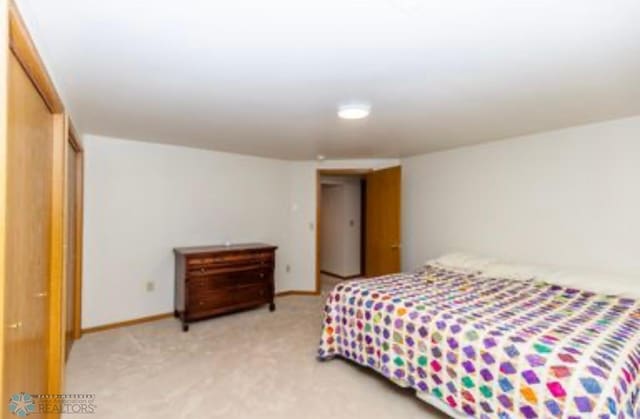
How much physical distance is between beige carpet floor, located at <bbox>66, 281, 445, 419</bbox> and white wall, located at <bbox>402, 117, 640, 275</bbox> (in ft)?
6.59

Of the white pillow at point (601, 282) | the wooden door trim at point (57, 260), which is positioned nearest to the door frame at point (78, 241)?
the wooden door trim at point (57, 260)

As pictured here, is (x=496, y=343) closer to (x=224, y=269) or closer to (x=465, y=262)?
(x=465, y=262)

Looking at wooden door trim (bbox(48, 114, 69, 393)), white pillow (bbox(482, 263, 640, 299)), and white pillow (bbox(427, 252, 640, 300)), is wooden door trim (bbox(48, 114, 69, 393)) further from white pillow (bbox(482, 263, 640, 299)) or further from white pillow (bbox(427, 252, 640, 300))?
white pillow (bbox(482, 263, 640, 299))

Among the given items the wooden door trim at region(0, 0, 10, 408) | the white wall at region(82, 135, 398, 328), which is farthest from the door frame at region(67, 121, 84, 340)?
the wooden door trim at region(0, 0, 10, 408)

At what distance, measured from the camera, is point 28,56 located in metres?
1.29

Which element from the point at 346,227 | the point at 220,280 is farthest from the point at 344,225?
the point at 220,280

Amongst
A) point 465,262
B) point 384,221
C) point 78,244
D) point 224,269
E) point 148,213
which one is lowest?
point 224,269

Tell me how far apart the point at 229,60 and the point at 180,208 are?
8.66ft

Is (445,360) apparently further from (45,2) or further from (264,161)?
(264,161)

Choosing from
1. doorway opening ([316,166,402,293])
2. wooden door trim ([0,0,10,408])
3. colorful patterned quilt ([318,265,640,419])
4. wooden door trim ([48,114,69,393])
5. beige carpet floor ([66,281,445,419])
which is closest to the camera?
wooden door trim ([0,0,10,408])

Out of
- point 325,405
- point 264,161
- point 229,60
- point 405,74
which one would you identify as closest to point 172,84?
point 229,60

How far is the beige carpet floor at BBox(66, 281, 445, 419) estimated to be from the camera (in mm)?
2086

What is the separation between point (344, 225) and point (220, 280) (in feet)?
10.0

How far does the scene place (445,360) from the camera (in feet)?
6.46
